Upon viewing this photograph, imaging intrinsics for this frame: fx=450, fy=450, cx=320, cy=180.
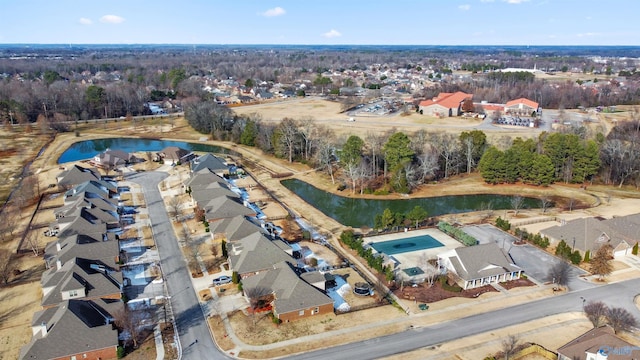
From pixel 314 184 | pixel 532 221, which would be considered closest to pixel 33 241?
pixel 314 184

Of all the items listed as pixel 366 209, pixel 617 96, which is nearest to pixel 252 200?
pixel 366 209

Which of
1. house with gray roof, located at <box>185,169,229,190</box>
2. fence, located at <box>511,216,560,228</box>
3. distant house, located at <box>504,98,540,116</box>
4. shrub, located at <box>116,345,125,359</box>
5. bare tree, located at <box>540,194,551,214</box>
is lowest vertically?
shrub, located at <box>116,345,125,359</box>

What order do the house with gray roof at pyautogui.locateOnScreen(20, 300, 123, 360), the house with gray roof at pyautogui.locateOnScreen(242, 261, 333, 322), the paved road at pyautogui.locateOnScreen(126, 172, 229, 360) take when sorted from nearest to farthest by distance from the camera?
1. the house with gray roof at pyautogui.locateOnScreen(20, 300, 123, 360)
2. the paved road at pyautogui.locateOnScreen(126, 172, 229, 360)
3. the house with gray roof at pyautogui.locateOnScreen(242, 261, 333, 322)

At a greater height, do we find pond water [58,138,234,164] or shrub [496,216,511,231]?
pond water [58,138,234,164]

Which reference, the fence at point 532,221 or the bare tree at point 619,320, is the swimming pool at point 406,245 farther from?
the bare tree at point 619,320

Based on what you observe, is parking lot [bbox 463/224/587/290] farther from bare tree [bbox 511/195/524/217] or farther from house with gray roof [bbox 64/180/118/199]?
house with gray roof [bbox 64/180/118/199]

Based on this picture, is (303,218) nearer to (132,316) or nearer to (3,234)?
(132,316)

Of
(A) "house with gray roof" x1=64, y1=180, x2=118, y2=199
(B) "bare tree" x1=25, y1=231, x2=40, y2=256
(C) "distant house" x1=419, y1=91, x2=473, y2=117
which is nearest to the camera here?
(B) "bare tree" x1=25, y1=231, x2=40, y2=256

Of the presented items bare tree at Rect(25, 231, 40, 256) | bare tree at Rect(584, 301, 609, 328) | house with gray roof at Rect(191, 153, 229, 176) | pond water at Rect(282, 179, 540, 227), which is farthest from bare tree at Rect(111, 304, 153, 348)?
house with gray roof at Rect(191, 153, 229, 176)
